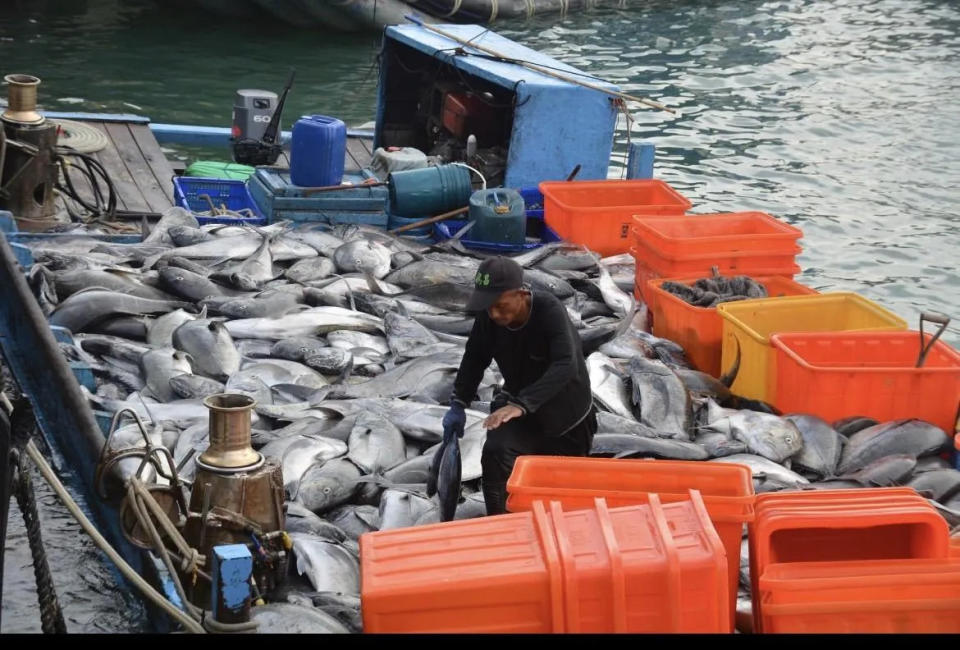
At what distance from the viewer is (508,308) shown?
17.4 ft

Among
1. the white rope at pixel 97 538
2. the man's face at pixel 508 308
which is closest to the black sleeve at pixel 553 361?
the man's face at pixel 508 308

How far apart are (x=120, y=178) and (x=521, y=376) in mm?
7069

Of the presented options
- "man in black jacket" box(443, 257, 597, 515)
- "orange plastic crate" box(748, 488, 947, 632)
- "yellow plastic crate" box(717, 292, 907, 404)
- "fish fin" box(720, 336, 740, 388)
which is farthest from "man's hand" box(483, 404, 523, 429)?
"fish fin" box(720, 336, 740, 388)

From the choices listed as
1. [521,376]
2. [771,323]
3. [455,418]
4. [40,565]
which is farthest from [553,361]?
[771,323]

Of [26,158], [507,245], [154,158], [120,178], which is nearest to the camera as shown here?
[26,158]

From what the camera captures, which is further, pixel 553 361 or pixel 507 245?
pixel 507 245

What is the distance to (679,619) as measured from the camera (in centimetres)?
397

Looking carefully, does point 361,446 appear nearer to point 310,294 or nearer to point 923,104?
point 310,294

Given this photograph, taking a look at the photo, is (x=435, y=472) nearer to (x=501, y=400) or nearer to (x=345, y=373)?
(x=501, y=400)

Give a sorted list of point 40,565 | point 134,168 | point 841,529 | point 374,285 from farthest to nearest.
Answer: point 134,168, point 374,285, point 841,529, point 40,565

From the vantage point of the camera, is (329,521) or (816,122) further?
(816,122)

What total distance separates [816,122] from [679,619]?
15481 mm
